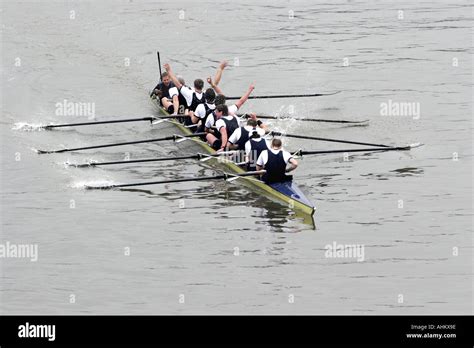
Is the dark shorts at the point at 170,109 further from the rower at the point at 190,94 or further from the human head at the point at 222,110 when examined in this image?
the human head at the point at 222,110

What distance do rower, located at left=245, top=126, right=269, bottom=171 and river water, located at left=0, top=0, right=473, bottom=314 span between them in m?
1.02

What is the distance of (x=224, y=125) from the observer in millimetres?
25203

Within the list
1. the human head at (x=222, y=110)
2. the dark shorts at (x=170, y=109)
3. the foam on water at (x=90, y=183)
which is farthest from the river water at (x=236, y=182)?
the human head at (x=222, y=110)

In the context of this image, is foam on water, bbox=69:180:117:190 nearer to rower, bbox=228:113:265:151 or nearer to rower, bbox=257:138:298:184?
rower, bbox=228:113:265:151

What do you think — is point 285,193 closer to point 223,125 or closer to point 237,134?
point 237,134

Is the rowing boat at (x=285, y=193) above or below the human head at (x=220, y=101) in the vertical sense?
below

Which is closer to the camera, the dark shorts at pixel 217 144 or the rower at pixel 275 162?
the rower at pixel 275 162

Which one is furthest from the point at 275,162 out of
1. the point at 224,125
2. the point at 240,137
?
the point at 224,125

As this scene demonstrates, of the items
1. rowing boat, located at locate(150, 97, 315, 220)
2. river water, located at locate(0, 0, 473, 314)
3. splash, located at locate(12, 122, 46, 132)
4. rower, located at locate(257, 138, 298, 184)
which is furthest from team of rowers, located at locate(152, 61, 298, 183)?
splash, located at locate(12, 122, 46, 132)

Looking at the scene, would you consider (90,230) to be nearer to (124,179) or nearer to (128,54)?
(124,179)

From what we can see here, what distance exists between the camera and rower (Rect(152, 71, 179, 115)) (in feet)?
96.5

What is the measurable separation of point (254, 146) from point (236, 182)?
174cm

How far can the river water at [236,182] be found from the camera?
1939 cm

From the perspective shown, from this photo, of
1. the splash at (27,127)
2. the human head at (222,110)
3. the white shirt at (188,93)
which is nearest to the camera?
the human head at (222,110)
